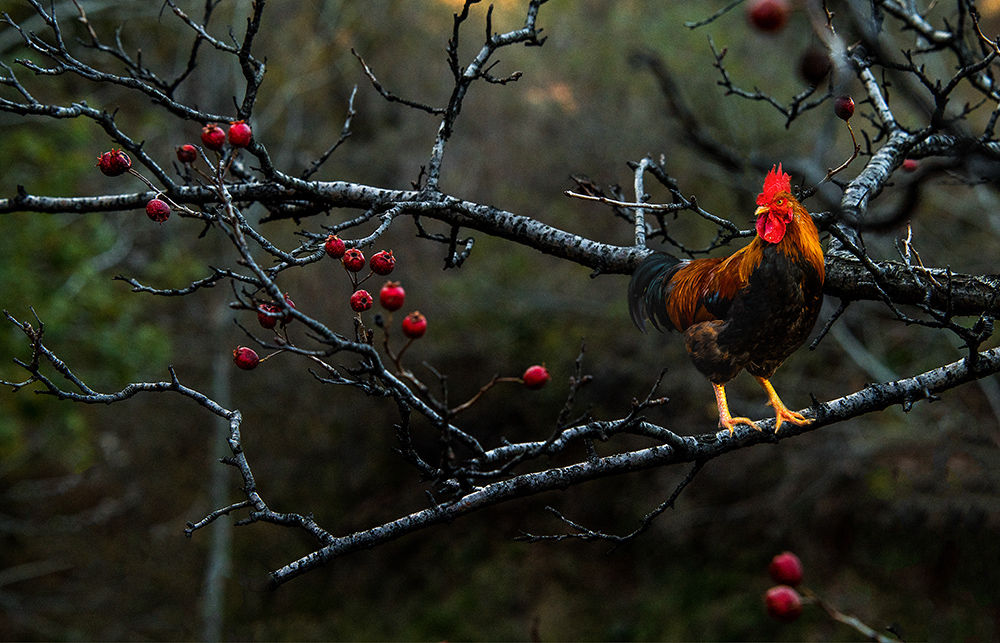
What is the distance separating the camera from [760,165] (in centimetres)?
209

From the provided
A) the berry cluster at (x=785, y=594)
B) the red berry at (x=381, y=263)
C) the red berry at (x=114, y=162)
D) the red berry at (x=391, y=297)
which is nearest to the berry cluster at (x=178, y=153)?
the red berry at (x=114, y=162)

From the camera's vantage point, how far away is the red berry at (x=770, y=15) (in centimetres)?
175

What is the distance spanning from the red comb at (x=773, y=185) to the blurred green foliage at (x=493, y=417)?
17.2 ft

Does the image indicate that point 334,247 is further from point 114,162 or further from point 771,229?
point 771,229

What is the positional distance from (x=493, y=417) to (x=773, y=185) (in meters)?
8.20

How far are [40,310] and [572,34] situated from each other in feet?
30.2

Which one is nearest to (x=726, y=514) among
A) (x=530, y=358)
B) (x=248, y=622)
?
(x=530, y=358)

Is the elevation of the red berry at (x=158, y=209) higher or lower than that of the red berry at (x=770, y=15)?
higher

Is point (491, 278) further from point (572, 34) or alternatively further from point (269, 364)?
point (572, 34)

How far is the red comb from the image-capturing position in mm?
1931

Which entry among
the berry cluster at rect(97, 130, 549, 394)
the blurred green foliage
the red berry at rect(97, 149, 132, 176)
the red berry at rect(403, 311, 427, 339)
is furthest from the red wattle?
the blurred green foliage

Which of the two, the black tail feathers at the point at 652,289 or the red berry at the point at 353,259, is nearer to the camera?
the red berry at the point at 353,259

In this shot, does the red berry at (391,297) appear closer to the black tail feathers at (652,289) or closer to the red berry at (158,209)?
the red berry at (158,209)

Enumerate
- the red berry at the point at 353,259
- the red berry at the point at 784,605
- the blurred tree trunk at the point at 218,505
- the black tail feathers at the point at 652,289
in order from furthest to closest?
the blurred tree trunk at the point at 218,505 < the red berry at the point at 784,605 < the black tail feathers at the point at 652,289 < the red berry at the point at 353,259
